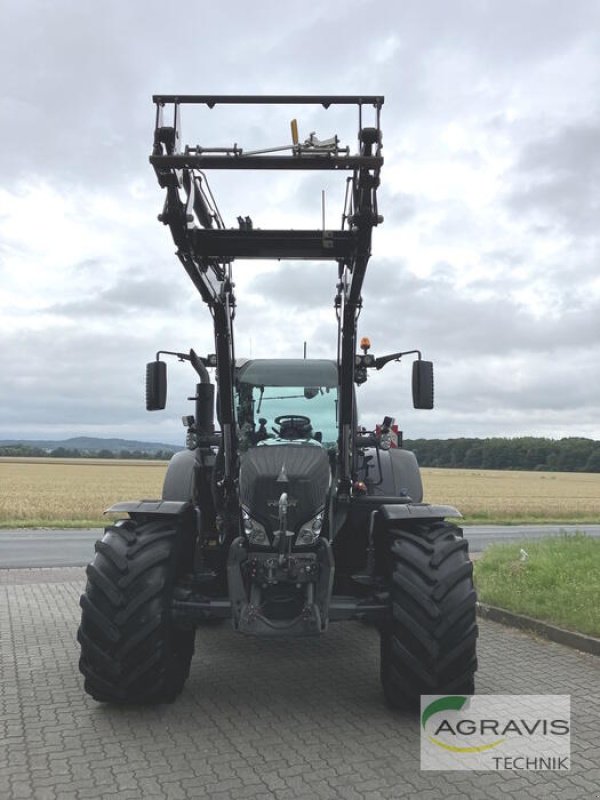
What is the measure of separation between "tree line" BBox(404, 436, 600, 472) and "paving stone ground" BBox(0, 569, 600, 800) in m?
77.3

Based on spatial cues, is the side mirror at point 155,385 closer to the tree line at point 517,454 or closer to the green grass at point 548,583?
the green grass at point 548,583

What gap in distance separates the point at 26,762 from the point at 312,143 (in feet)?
13.0

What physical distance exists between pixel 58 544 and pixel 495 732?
40.7ft

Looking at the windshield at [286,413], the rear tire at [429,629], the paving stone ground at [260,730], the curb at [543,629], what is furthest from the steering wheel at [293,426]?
the curb at [543,629]

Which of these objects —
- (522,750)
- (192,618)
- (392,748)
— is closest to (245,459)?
(192,618)

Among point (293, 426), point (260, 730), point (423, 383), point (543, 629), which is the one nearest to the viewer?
point (260, 730)

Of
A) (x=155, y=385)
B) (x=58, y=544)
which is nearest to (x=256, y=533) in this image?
(x=155, y=385)

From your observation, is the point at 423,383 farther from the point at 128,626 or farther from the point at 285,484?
the point at 128,626

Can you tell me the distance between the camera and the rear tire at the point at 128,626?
→ 484 cm

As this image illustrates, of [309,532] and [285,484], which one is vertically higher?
[285,484]

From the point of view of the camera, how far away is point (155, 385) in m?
6.04

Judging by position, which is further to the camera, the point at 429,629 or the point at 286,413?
the point at 286,413

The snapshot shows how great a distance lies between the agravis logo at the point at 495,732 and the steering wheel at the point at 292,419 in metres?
2.22

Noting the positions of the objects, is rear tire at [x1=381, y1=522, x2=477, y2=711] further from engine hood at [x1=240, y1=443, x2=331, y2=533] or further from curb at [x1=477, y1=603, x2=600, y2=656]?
curb at [x1=477, y1=603, x2=600, y2=656]
